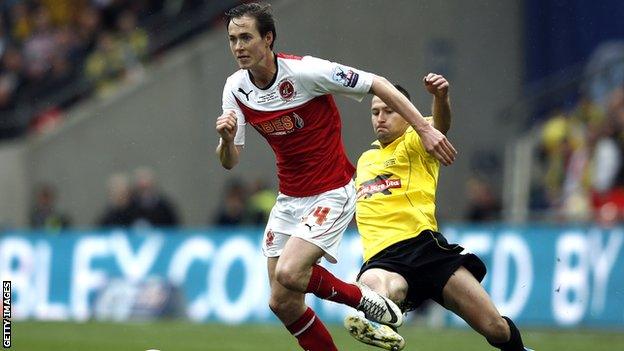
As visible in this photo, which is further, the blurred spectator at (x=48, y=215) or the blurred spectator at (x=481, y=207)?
the blurred spectator at (x=48, y=215)

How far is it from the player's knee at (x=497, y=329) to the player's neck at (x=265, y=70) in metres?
2.29

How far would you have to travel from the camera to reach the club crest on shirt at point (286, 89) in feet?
32.0

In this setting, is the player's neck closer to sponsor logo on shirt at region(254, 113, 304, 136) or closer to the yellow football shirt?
sponsor logo on shirt at region(254, 113, 304, 136)

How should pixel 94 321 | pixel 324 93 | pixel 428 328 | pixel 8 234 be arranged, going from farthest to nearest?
pixel 8 234 → pixel 94 321 → pixel 428 328 → pixel 324 93

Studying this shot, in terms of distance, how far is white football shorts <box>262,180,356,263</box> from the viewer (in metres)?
9.77

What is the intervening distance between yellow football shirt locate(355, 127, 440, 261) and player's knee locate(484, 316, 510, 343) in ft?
2.69


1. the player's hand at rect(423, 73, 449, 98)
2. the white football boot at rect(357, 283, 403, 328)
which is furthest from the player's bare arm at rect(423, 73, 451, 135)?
the white football boot at rect(357, 283, 403, 328)

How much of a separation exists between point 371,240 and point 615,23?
1417 centimetres

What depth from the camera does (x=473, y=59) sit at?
77.0ft

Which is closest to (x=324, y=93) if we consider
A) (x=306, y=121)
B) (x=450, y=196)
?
(x=306, y=121)

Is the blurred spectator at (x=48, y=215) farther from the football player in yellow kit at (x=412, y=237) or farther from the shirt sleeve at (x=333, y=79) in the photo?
the shirt sleeve at (x=333, y=79)

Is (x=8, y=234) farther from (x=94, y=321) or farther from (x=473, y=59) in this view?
(x=473, y=59)

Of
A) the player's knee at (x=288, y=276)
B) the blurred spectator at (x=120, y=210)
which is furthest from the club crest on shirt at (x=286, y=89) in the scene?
the blurred spectator at (x=120, y=210)

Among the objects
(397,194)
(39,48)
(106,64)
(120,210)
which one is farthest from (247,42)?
(39,48)
